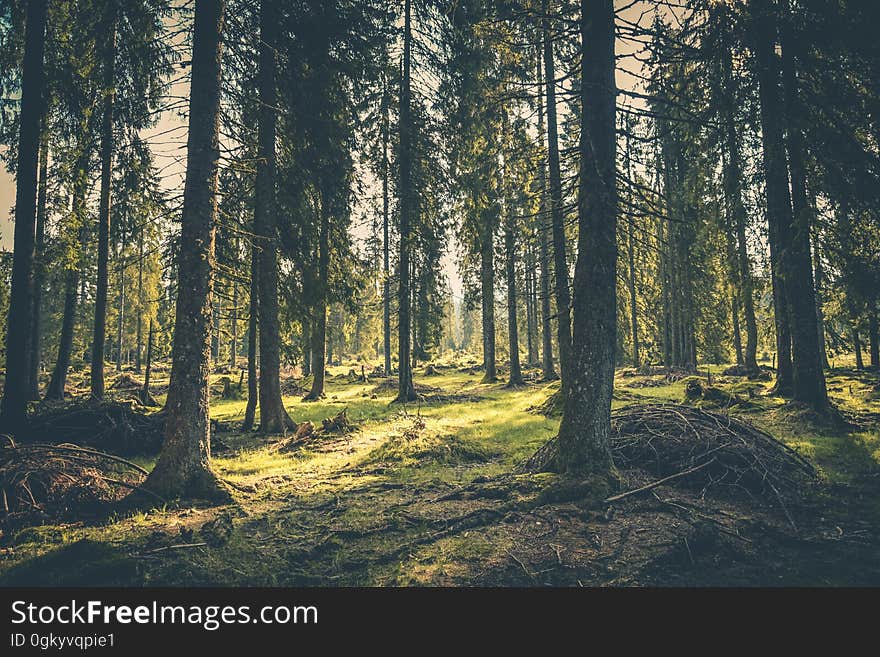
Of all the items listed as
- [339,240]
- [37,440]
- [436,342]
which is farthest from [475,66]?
[37,440]

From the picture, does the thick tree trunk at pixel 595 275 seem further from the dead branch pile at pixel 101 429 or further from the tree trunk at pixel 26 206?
the tree trunk at pixel 26 206

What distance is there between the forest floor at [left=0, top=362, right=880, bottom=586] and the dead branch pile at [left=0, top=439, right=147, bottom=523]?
31cm

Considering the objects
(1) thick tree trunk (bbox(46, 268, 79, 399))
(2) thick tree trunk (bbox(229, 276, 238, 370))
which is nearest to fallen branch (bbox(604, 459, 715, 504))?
(2) thick tree trunk (bbox(229, 276, 238, 370))

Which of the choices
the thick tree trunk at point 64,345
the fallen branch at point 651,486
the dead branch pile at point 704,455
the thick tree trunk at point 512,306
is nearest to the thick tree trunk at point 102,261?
the thick tree trunk at point 64,345

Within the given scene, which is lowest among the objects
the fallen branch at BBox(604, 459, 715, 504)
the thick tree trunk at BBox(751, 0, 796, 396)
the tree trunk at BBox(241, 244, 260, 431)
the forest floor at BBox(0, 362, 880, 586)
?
the forest floor at BBox(0, 362, 880, 586)

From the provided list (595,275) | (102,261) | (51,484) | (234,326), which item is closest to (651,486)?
(595,275)

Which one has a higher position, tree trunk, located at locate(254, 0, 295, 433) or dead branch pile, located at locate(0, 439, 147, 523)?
tree trunk, located at locate(254, 0, 295, 433)

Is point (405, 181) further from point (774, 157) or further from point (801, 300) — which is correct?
point (801, 300)

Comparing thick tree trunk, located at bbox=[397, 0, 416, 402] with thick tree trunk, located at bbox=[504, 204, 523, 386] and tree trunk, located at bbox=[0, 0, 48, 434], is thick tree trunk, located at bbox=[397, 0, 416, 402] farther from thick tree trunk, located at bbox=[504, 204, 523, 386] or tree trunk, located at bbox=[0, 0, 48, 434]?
tree trunk, located at bbox=[0, 0, 48, 434]

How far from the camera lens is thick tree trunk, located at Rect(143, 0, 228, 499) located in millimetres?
6352

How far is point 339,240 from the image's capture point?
1309cm

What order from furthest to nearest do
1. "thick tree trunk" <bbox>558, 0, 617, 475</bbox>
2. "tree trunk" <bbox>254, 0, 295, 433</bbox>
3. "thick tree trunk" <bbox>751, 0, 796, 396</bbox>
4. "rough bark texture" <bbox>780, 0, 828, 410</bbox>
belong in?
"tree trunk" <bbox>254, 0, 295, 433</bbox> → "rough bark texture" <bbox>780, 0, 828, 410</bbox> → "thick tree trunk" <bbox>751, 0, 796, 396</bbox> → "thick tree trunk" <bbox>558, 0, 617, 475</bbox>

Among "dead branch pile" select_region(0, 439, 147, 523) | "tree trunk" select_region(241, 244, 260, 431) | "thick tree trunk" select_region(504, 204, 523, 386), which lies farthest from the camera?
"thick tree trunk" select_region(504, 204, 523, 386)

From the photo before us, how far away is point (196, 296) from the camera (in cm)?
646
